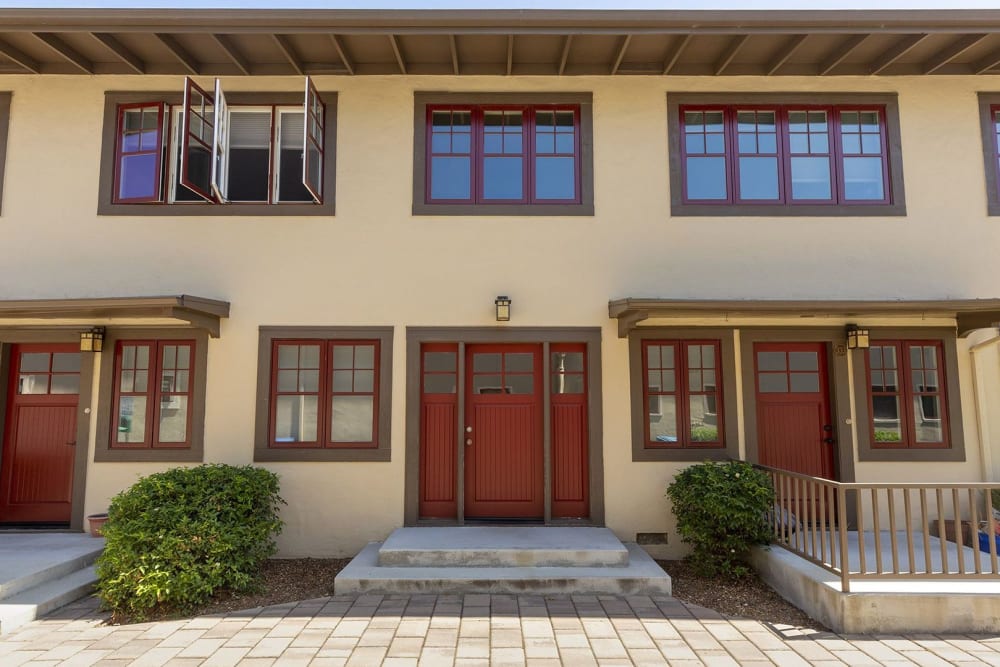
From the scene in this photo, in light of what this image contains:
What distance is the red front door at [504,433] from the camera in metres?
6.98

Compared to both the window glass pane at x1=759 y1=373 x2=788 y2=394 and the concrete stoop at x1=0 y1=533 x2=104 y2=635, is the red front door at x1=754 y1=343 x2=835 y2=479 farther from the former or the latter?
the concrete stoop at x1=0 y1=533 x2=104 y2=635

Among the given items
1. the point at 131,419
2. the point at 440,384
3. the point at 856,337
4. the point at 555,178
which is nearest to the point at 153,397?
the point at 131,419

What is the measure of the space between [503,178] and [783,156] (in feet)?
10.8

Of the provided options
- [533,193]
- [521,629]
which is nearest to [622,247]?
[533,193]

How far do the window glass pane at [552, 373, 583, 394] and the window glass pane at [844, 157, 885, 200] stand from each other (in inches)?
149

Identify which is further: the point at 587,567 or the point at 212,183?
the point at 212,183

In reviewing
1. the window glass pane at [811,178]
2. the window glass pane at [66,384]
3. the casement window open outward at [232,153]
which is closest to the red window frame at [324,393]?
the casement window open outward at [232,153]

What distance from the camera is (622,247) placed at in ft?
23.1

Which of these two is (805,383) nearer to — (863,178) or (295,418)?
(863,178)

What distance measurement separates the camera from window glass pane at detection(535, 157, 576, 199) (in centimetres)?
720

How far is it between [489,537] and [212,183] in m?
4.63

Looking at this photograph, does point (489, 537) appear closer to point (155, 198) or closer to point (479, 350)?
point (479, 350)

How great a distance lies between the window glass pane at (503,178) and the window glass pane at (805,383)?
12.5 ft

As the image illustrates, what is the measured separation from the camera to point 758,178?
23.7 ft
